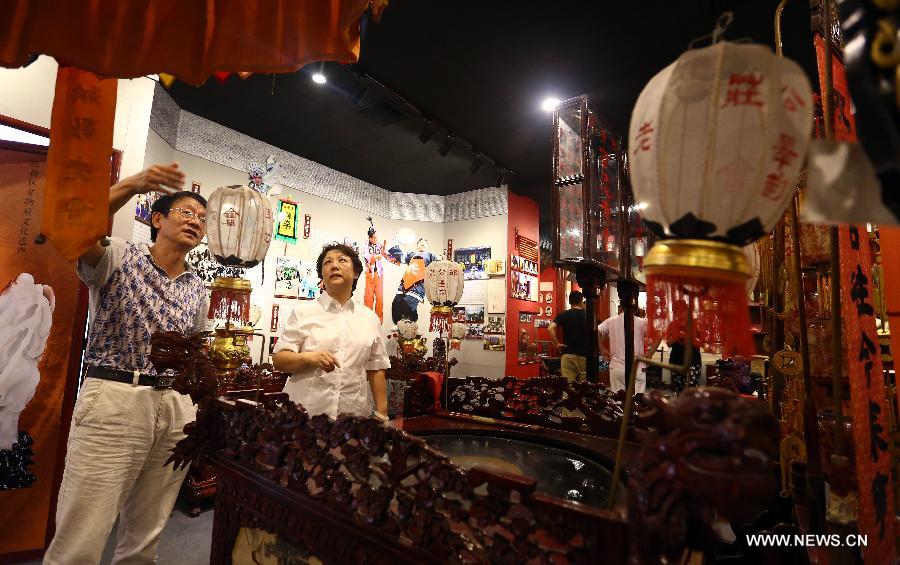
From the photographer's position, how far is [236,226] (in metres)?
2.06

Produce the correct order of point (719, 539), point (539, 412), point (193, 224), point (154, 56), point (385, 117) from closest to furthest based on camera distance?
1. point (719, 539)
2. point (154, 56)
3. point (193, 224)
4. point (539, 412)
5. point (385, 117)

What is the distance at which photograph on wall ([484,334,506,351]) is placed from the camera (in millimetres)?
7898

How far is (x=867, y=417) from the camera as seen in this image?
145cm

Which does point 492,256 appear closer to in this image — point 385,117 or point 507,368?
point 507,368

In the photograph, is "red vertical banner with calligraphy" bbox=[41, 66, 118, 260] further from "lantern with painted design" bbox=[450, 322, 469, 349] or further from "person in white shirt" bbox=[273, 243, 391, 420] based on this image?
"lantern with painted design" bbox=[450, 322, 469, 349]

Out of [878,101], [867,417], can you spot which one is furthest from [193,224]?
[867,417]

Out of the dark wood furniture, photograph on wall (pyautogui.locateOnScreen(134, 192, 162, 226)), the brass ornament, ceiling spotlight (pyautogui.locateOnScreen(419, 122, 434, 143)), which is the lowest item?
the dark wood furniture

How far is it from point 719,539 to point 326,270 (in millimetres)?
2388

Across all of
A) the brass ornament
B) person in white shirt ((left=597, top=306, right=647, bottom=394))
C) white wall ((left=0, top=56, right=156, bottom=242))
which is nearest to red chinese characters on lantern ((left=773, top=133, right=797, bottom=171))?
the brass ornament

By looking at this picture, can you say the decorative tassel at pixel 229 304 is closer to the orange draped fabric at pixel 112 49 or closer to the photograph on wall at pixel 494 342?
the orange draped fabric at pixel 112 49

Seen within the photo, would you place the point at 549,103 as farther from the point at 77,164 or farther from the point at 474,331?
the point at 77,164

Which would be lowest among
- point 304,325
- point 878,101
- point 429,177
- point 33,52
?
point 304,325

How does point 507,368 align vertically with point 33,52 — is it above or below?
below

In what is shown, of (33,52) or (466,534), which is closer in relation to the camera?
(466,534)
